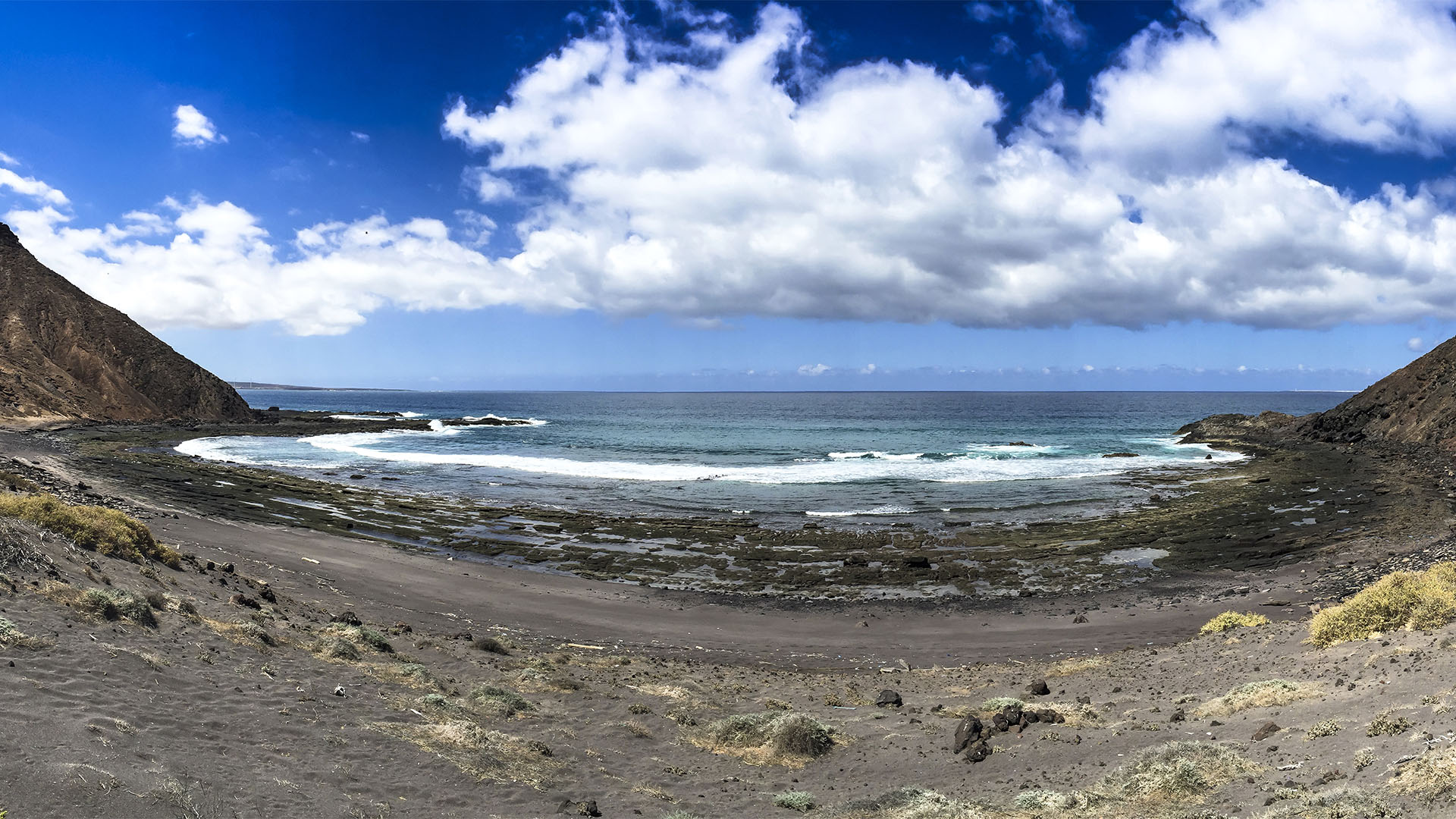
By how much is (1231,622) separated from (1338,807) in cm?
1115

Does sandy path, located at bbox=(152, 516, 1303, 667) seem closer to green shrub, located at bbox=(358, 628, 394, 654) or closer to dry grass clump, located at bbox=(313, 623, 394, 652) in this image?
dry grass clump, located at bbox=(313, 623, 394, 652)

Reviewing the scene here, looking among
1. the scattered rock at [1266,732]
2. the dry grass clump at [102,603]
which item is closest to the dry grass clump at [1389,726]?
the scattered rock at [1266,732]

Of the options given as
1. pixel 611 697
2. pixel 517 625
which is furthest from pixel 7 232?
pixel 611 697

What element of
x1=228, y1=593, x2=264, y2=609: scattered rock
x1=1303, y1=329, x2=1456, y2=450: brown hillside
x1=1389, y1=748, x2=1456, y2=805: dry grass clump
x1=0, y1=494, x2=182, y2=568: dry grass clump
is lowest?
x1=228, y1=593, x2=264, y2=609: scattered rock

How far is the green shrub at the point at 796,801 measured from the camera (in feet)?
29.5

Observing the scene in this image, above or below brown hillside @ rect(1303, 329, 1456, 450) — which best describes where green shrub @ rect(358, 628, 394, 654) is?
below

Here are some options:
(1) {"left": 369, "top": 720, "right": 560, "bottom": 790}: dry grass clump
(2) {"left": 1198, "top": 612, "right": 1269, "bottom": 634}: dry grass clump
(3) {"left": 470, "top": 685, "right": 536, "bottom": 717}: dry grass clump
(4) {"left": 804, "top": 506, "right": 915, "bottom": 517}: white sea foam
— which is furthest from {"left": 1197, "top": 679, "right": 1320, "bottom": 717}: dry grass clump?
(4) {"left": 804, "top": 506, "right": 915, "bottom": 517}: white sea foam

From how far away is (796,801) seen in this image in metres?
9.06

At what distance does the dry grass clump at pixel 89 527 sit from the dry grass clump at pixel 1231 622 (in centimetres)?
2323

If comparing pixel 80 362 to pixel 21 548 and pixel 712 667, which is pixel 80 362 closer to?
pixel 21 548

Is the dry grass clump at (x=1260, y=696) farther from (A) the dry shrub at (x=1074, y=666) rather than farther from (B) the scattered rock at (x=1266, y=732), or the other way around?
(A) the dry shrub at (x=1074, y=666)

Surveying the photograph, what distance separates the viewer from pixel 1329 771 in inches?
294

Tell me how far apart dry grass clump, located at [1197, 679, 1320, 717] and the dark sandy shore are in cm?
10

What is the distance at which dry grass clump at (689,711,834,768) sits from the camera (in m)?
10.5
